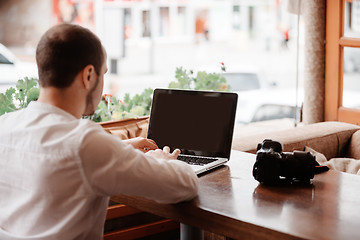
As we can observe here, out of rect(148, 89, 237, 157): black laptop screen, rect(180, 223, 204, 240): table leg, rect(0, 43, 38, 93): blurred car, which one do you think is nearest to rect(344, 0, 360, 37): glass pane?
rect(148, 89, 237, 157): black laptop screen

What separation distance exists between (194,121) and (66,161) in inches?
35.5

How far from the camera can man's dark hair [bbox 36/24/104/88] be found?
1.46 meters

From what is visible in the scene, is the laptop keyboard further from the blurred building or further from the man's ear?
the blurred building

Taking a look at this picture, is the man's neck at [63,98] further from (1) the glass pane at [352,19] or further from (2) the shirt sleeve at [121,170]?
(1) the glass pane at [352,19]

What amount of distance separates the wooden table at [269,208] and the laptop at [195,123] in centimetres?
22

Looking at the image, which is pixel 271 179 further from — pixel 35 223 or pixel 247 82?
pixel 247 82

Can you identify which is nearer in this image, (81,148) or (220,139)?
(81,148)

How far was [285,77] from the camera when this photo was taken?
1350cm

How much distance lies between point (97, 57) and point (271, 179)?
0.69 meters

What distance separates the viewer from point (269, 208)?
1585 mm

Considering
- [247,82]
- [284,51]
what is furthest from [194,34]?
[247,82]

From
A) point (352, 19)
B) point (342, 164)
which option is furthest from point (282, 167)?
point (352, 19)

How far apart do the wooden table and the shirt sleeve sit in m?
0.13

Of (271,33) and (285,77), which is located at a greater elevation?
(271,33)
